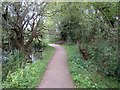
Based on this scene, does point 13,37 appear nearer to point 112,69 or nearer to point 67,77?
point 67,77

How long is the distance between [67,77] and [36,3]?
739 centimetres

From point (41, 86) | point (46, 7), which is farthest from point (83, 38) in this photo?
point (41, 86)

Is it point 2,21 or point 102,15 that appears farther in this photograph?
point 2,21

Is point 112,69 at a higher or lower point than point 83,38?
lower

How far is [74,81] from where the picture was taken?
29.1ft

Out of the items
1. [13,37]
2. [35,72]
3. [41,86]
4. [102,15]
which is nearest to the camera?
[41,86]

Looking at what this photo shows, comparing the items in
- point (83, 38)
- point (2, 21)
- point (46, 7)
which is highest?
point (46, 7)

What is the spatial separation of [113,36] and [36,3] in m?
8.10

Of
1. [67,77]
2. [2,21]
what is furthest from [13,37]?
[67,77]

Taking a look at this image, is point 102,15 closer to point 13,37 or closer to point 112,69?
point 112,69

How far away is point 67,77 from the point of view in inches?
383

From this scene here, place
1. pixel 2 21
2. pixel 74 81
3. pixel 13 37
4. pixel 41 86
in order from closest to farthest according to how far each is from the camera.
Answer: pixel 41 86, pixel 74 81, pixel 2 21, pixel 13 37

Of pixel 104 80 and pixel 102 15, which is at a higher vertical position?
pixel 102 15

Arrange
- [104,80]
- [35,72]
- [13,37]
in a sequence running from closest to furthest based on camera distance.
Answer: [104,80], [35,72], [13,37]
